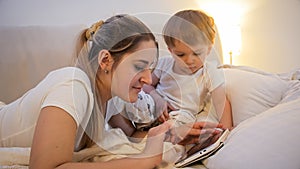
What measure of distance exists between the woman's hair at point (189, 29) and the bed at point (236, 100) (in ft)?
0.64

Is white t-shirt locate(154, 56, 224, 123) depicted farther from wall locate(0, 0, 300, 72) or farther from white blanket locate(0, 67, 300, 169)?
wall locate(0, 0, 300, 72)

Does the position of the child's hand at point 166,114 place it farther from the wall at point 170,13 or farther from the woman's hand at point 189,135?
the wall at point 170,13

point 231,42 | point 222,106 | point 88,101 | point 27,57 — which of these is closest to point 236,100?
point 222,106

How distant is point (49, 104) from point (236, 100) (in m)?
0.76

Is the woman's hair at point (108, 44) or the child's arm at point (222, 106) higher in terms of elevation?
the woman's hair at point (108, 44)

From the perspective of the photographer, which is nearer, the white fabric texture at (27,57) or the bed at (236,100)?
the bed at (236,100)

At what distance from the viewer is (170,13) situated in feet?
6.77

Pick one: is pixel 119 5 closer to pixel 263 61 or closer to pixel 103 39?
pixel 263 61

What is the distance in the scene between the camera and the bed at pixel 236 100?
0.71m

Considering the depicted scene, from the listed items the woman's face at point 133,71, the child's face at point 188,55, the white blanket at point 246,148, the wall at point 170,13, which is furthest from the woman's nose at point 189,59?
the wall at point 170,13

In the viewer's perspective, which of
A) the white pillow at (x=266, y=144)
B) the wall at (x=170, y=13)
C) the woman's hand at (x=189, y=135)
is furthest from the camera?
the wall at (x=170, y=13)

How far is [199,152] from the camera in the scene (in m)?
0.89

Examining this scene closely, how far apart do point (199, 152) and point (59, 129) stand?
0.39 metres

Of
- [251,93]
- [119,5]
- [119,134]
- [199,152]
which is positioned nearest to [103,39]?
[119,134]
